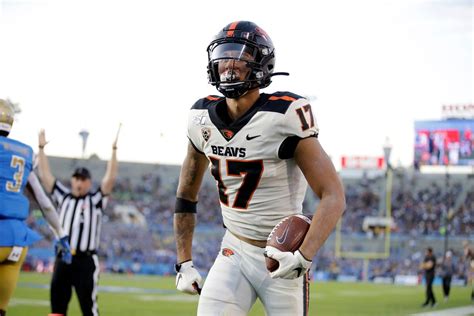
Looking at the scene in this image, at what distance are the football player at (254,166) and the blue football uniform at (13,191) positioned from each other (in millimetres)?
1522

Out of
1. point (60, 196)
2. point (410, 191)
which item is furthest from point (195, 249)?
point (60, 196)

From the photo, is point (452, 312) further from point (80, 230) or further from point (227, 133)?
point (227, 133)

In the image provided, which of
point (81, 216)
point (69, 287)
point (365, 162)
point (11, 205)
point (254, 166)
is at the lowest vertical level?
point (69, 287)

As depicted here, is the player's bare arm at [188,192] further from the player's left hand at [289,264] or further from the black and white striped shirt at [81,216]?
the black and white striped shirt at [81,216]

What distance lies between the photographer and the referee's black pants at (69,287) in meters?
7.15

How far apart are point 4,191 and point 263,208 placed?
188 centimetres

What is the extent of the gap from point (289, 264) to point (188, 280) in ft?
2.49

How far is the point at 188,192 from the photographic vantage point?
419cm

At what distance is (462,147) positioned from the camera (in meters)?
42.9

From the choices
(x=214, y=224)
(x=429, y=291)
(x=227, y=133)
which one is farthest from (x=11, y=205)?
(x=214, y=224)

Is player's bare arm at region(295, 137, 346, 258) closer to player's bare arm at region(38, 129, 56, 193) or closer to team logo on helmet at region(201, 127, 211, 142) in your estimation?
team logo on helmet at region(201, 127, 211, 142)

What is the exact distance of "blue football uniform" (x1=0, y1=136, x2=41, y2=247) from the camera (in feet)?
15.8

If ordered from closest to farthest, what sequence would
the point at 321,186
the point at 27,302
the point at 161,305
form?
the point at 321,186 < the point at 27,302 < the point at 161,305

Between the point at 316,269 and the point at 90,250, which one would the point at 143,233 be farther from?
the point at 90,250
